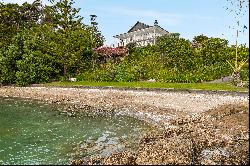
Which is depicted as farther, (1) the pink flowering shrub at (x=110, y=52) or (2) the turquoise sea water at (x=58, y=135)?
(1) the pink flowering shrub at (x=110, y=52)

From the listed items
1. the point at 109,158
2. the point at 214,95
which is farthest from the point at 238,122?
the point at 214,95

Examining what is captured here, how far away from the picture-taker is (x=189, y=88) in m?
30.5

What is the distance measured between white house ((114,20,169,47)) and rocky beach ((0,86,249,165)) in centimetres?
3422

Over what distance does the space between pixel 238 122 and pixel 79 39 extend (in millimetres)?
28445

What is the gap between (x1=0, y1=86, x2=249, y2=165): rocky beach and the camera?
43.7 feet

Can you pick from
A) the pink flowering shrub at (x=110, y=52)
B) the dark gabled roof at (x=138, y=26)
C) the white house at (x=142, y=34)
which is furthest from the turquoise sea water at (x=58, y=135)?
the dark gabled roof at (x=138, y=26)

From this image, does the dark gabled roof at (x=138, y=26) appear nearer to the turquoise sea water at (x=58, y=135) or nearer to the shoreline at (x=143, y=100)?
the shoreline at (x=143, y=100)

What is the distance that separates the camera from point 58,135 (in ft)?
61.9

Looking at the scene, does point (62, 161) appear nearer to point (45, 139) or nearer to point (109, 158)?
point (109, 158)

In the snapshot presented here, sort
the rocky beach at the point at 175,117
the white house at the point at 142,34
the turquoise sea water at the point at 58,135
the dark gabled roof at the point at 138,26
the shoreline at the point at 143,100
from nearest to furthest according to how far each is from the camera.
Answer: the rocky beach at the point at 175,117 < the turquoise sea water at the point at 58,135 < the shoreline at the point at 143,100 < the white house at the point at 142,34 < the dark gabled roof at the point at 138,26

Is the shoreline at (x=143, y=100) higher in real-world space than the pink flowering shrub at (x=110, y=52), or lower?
lower

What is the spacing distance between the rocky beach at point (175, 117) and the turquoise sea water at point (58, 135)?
111 cm

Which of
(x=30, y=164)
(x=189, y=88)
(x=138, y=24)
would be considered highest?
(x=138, y=24)

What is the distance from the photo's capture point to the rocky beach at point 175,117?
1333 centimetres
